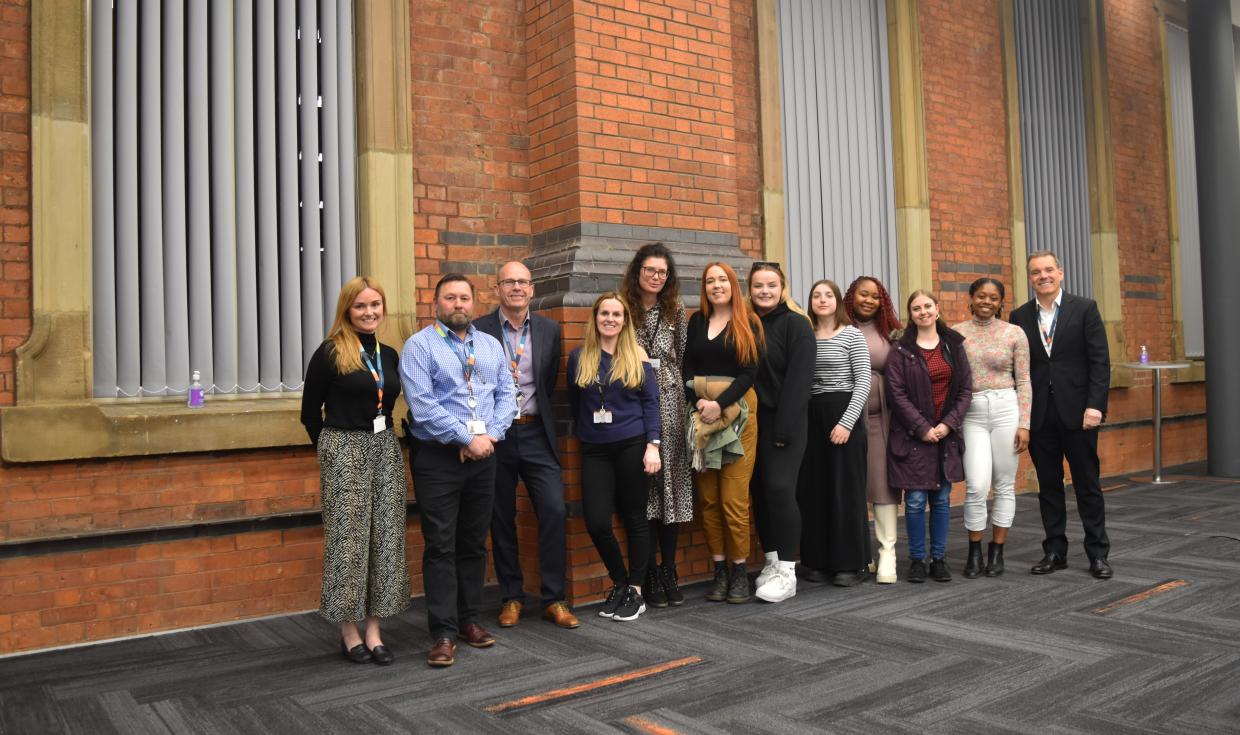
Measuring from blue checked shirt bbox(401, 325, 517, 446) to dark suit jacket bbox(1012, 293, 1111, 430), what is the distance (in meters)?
2.87

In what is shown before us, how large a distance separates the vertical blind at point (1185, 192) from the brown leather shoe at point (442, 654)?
909cm

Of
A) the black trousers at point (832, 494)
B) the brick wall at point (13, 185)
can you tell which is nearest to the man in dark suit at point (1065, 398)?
the black trousers at point (832, 494)

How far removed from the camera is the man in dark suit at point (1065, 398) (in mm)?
5094

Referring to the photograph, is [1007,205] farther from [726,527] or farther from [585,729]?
[585,729]

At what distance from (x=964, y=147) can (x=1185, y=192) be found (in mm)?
3812

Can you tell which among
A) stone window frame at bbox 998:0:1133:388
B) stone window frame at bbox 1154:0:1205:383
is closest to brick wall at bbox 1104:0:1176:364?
stone window frame at bbox 1154:0:1205:383

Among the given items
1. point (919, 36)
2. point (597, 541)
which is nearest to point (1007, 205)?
point (919, 36)

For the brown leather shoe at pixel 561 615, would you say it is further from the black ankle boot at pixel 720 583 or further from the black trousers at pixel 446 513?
the black ankle boot at pixel 720 583

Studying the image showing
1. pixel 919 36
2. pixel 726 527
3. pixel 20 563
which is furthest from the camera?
pixel 919 36

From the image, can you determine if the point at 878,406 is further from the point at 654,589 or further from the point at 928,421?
the point at 654,589

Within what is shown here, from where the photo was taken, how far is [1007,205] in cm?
839

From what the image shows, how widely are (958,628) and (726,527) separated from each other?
1126 mm

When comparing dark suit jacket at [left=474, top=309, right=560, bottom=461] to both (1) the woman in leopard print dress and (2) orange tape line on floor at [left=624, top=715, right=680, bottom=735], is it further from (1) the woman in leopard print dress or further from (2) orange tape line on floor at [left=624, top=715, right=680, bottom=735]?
(2) orange tape line on floor at [left=624, top=715, right=680, bottom=735]

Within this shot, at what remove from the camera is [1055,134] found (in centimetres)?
892
